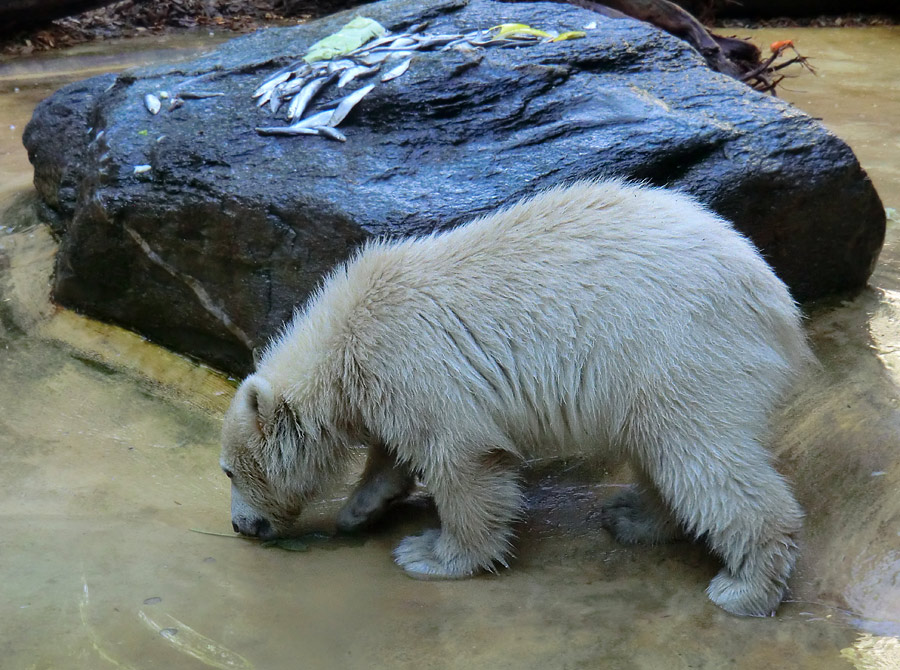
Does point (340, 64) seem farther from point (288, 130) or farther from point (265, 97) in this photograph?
point (288, 130)

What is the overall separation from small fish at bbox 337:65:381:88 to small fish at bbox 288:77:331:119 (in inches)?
4.3

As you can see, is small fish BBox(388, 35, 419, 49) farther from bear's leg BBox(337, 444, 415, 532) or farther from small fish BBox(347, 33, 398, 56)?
bear's leg BBox(337, 444, 415, 532)

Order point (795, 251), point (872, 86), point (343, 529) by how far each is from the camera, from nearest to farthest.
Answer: point (343, 529), point (795, 251), point (872, 86)

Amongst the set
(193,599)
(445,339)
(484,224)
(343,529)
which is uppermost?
(484,224)

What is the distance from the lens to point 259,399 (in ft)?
12.5

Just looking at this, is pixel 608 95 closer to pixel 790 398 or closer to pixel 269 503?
pixel 790 398

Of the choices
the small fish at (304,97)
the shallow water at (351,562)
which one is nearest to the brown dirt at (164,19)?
the small fish at (304,97)

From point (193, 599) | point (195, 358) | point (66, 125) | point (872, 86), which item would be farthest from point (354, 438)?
point (872, 86)

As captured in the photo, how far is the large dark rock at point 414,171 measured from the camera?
15.3 ft

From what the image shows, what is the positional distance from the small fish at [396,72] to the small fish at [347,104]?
11 cm

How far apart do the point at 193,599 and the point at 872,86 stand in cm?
959

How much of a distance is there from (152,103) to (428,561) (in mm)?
3546

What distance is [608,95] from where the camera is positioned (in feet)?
16.9

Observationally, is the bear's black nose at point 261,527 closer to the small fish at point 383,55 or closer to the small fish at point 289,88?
the small fish at point 289,88
